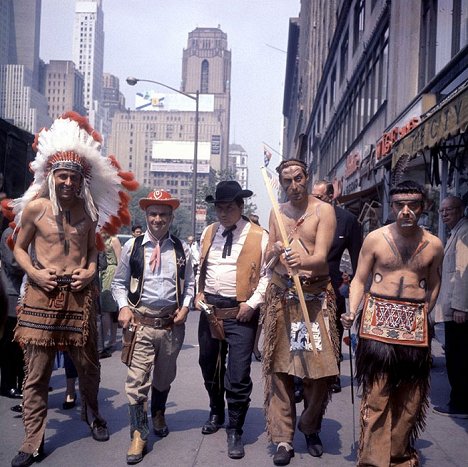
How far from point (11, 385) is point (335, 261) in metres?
3.37

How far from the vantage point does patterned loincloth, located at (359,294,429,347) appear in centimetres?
399

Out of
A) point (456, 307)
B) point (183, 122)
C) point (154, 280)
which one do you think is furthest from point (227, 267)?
point (183, 122)

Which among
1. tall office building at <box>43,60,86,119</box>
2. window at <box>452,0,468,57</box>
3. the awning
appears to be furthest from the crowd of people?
tall office building at <box>43,60,86,119</box>

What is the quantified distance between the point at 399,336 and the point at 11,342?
3.65 meters

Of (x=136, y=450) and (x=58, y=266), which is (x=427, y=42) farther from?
(x=136, y=450)

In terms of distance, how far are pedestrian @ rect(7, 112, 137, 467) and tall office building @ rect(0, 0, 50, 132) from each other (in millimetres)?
110845

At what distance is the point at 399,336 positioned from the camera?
4.00 metres

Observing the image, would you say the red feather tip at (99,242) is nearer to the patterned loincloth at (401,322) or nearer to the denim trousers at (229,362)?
the denim trousers at (229,362)

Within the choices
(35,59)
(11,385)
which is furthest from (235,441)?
(35,59)

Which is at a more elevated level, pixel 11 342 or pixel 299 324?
pixel 299 324

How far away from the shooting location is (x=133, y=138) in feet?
582

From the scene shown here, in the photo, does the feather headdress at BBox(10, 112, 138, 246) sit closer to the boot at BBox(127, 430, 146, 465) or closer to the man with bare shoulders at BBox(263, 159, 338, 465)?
the man with bare shoulders at BBox(263, 159, 338, 465)

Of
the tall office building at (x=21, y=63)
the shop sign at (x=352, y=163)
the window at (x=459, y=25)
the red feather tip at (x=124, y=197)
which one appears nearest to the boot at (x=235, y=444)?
the red feather tip at (x=124, y=197)

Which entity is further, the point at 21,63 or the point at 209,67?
the point at 209,67
